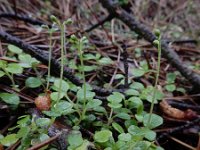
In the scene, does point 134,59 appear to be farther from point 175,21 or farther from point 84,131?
point 175,21

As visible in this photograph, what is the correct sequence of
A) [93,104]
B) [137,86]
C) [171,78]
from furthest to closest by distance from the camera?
[171,78] < [137,86] < [93,104]

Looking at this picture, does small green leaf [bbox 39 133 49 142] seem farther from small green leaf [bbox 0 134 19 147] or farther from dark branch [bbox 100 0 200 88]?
dark branch [bbox 100 0 200 88]

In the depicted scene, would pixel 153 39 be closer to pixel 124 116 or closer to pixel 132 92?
pixel 132 92

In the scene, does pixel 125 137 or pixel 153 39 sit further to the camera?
pixel 153 39

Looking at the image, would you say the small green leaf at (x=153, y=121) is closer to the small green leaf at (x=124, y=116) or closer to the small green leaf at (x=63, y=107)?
the small green leaf at (x=124, y=116)

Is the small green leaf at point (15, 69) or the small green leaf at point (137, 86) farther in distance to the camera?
the small green leaf at point (137, 86)

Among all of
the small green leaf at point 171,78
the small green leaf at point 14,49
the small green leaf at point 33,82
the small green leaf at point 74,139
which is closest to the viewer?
the small green leaf at point 74,139

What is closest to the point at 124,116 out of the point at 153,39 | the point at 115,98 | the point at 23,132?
the point at 115,98

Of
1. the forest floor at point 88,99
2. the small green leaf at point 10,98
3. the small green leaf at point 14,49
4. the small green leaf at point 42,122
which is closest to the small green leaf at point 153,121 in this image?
the forest floor at point 88,99

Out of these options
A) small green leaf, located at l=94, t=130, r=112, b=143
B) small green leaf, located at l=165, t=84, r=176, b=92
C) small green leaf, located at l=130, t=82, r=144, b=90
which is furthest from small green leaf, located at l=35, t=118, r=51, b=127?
small green leaf, located at l=165, t=84, r=176, b=92
